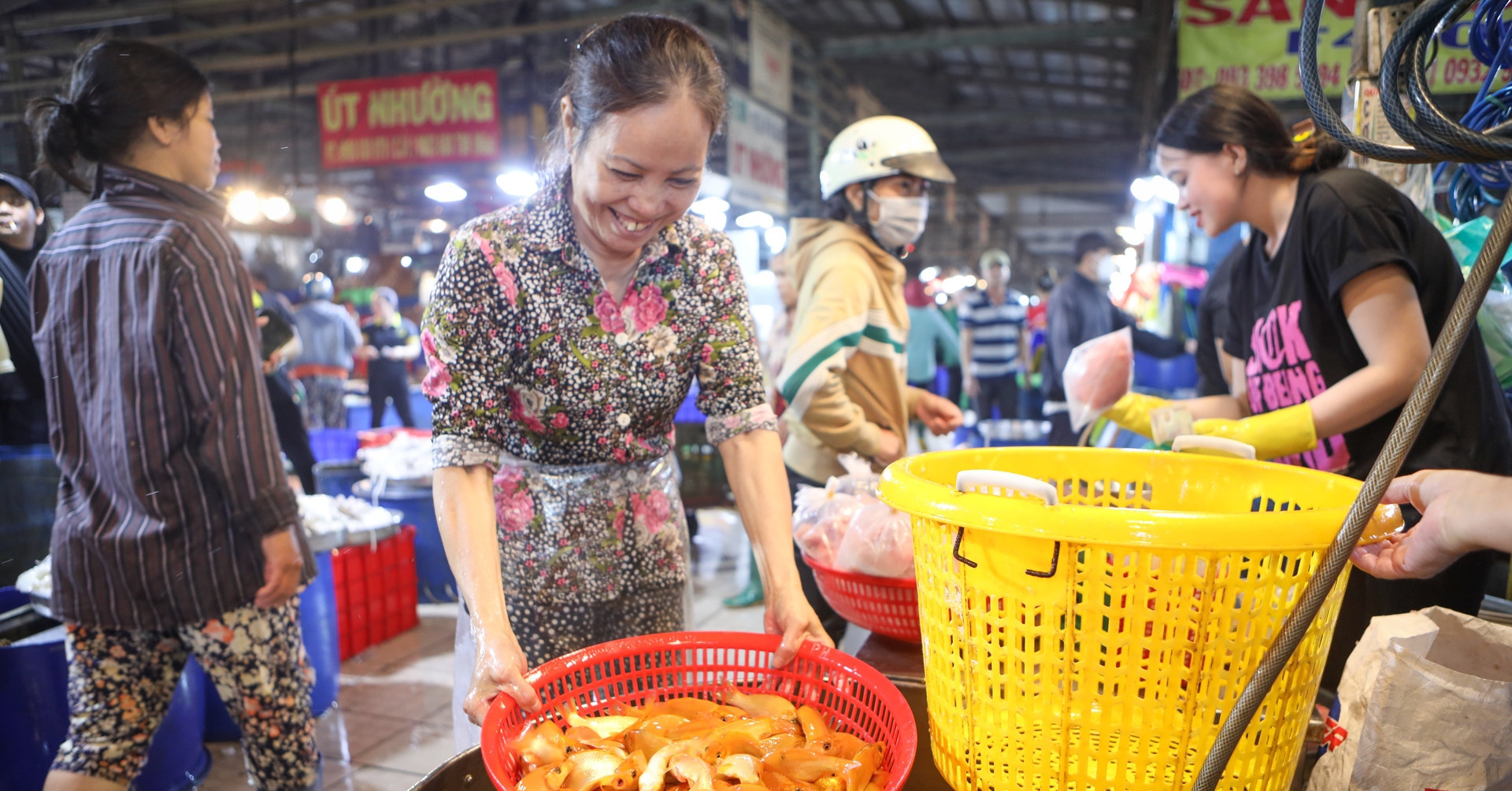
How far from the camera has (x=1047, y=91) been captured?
Result: 1348 centimetres

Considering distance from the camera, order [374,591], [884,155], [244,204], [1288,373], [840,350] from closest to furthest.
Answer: [1288,373] < [840,350] < [884,155] < [374,591] < [244,204]

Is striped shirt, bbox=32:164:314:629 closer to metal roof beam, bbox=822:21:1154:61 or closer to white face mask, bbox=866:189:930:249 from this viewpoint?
white face mask, bbox=866:189:930:249

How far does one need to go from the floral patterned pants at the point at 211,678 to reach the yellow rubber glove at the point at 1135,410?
6.89 feet

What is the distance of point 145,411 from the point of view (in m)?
1.86

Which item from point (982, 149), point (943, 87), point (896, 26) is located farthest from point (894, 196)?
point (982, 149)

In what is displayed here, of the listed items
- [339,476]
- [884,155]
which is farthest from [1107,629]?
[339,476]

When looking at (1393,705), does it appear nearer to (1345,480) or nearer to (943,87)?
(1345,480)

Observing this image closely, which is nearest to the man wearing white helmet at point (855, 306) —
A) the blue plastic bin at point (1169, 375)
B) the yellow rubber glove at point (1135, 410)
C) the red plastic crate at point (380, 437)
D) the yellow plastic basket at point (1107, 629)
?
the yellow rubber glove at point (1135, 410)

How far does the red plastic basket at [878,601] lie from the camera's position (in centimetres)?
167

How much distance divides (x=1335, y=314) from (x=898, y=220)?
4.43 feet

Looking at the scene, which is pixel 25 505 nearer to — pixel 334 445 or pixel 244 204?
pixel 334 445

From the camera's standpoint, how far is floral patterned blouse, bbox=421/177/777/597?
141 cm

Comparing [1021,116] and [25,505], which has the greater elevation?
[1021,116]

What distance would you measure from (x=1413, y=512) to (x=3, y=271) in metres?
3.73
